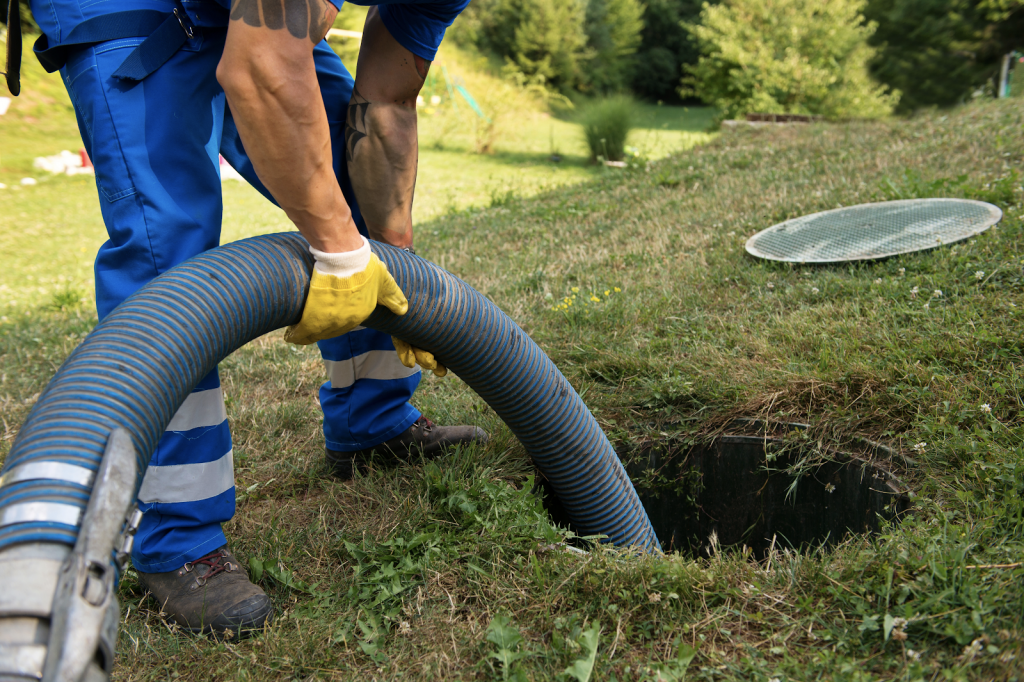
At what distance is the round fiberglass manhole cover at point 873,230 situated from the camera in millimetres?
3176

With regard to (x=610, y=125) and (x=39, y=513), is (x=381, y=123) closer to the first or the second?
(x=39, y=513)

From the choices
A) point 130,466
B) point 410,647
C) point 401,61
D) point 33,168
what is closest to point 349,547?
point 410,647

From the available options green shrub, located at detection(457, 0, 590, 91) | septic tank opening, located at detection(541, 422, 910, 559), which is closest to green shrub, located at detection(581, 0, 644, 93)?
green shrub, located at detection(457, 0, 590, 91)

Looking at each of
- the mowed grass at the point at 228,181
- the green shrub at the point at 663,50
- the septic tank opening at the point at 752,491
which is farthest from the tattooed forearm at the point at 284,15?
the green shrub at the point at 663,50

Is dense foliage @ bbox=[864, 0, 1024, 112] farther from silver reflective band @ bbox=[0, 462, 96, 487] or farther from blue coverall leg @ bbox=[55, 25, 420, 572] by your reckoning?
silver reflective band @ bbox=[0, 462, 96, 487]

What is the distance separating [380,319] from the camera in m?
1.73

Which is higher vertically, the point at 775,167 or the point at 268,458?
the point at 775,167

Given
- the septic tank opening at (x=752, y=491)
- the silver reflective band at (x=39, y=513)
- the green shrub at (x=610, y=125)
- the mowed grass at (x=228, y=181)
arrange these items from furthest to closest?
the green shrub at (x=610, y=125)
the mowed grass at (x=228, y=181)
the septic tank opening at (x=752, y=491)
the silver reflective band at (x=39, y=513)

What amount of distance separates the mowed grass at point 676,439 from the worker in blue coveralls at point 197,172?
0.51 feet

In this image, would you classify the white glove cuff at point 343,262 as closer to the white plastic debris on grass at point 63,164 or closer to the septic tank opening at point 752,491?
the septic tank opening at point 752,491

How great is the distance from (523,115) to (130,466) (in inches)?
618

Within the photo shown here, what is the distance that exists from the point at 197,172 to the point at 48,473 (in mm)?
918

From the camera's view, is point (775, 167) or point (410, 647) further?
point (775, 167)

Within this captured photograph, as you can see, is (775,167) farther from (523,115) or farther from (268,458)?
(523,115)
